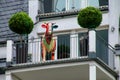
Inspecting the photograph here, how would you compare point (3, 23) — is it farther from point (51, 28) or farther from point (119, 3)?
point (119, 3)

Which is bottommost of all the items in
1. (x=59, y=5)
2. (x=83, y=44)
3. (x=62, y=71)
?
(x=62, y=71)

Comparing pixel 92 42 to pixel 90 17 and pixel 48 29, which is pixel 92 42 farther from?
pixel 48 29

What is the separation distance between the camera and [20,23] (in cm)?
2220

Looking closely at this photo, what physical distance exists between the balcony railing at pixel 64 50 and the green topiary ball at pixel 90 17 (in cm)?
52

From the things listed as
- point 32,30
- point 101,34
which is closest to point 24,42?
point 32,30

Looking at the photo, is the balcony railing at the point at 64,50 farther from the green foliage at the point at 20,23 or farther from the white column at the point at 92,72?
the white column at the point at 92,72

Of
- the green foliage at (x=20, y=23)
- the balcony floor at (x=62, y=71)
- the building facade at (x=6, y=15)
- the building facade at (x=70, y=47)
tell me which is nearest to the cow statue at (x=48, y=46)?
the building facade at (x=70, y=47)

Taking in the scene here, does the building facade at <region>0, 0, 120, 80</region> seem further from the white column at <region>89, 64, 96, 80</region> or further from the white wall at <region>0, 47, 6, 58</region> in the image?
the white wall at <region>0, 47, 6, 58</region>

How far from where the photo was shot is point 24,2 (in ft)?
80.3

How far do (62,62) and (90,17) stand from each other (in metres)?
1.75

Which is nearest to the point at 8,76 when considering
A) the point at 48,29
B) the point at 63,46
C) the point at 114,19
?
the point at 48,29

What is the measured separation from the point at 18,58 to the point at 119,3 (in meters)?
4.17

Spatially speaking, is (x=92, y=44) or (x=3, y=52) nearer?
(x=92, y=44)

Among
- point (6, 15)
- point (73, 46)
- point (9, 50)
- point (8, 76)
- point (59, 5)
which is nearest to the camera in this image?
point (8, 76)
